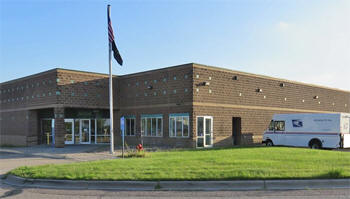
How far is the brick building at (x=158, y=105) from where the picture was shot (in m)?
23.1

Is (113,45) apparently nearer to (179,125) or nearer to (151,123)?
(179,125)

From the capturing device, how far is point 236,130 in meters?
25.8

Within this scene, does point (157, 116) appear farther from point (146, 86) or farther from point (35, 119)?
point (35, 119)

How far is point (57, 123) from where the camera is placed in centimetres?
2408

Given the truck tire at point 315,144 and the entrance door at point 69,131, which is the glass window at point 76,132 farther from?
the truck tire at point 315,144

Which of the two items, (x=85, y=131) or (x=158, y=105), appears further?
(x=85, y=131)

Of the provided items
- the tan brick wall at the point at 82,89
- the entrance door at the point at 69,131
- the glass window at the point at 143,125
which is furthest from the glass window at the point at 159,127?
the entrance door at the point at 69,131

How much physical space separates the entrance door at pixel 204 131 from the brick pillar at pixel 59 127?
1001cm

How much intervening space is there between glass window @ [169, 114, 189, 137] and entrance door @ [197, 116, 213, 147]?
32.6 inches

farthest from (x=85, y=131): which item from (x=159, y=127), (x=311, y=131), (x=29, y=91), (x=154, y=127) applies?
(x=311, y=131)

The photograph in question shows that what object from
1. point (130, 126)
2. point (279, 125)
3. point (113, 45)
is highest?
point (113, 45)

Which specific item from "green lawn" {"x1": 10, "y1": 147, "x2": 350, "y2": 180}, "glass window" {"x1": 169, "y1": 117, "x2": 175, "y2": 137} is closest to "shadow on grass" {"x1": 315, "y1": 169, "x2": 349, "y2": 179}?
"green lawn" {"x1": 10, "y1": 147, "x2": 350, "y2": 180}

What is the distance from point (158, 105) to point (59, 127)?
24.4 ft

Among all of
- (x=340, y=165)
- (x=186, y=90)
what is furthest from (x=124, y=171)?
(x=186, y=90)
